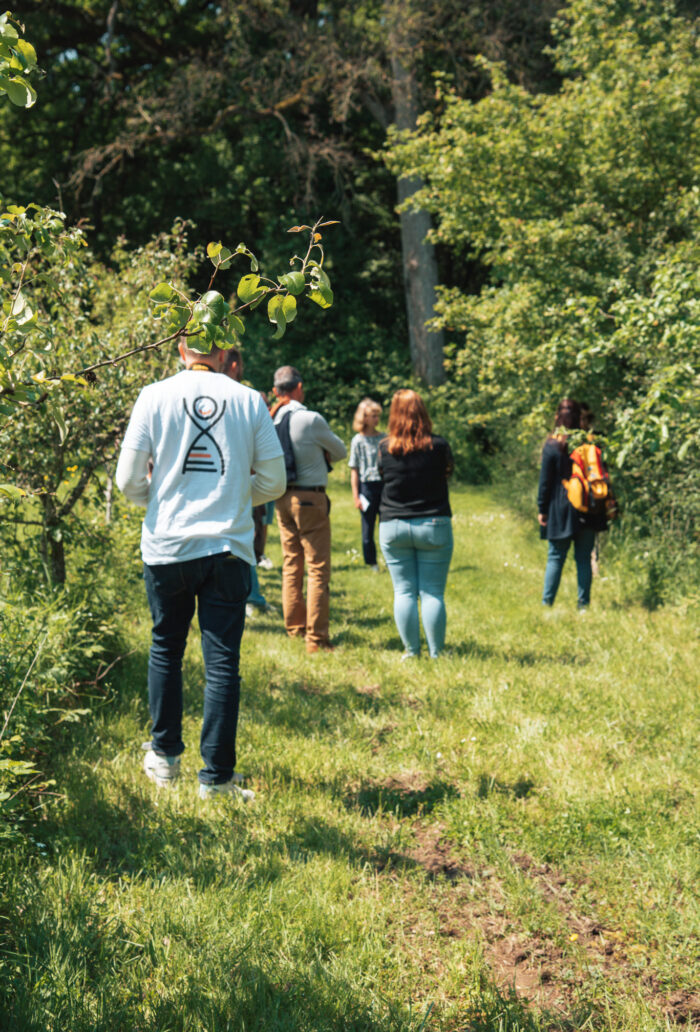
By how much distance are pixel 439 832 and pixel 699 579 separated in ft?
15.5

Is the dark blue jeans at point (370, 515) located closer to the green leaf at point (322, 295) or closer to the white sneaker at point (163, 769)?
the white sneaker at point (163, 769)

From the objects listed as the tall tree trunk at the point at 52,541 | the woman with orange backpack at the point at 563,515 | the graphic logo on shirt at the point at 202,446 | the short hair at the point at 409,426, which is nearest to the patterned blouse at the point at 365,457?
the woman with orange backpack at the point at 563,515

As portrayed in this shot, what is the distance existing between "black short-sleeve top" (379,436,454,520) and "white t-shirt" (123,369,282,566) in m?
2.14

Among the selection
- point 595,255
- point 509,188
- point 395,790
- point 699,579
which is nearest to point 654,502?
point 699,579

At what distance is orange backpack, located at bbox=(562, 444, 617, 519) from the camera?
22.6ft

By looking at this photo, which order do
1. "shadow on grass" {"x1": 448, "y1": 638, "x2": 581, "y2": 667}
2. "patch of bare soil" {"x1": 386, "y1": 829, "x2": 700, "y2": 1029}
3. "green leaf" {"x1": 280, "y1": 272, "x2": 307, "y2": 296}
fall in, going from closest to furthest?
1. "green leaf" {"x1": 280, "y1": 272, "x2": 307, "y2": 296}
2. "patch of bare soil" {"x1": 386, "y1": 829, "x2": 700, "y2": 1029}
3. "shadow on grass" {"x1": 448, "y1": 638, "x2": 581, "y2": 667}

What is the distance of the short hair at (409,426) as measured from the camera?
5.45m

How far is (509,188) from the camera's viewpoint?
10859mm

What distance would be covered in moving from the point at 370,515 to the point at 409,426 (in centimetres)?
352

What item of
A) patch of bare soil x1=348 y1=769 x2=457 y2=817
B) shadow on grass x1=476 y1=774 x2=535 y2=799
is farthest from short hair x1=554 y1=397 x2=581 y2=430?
patch of bare soil x1=348 y1=769 x2=457 y2=817

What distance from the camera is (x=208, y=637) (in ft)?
11.6

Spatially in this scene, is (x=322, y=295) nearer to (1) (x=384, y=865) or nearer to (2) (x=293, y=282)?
(2) (x=293, y=282)

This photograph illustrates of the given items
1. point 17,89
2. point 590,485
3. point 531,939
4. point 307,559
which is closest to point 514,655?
point 307,559

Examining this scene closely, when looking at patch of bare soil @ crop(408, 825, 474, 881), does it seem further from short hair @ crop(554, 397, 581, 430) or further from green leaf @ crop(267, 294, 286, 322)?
short hair @ crop(554, 397, 581, 430)
